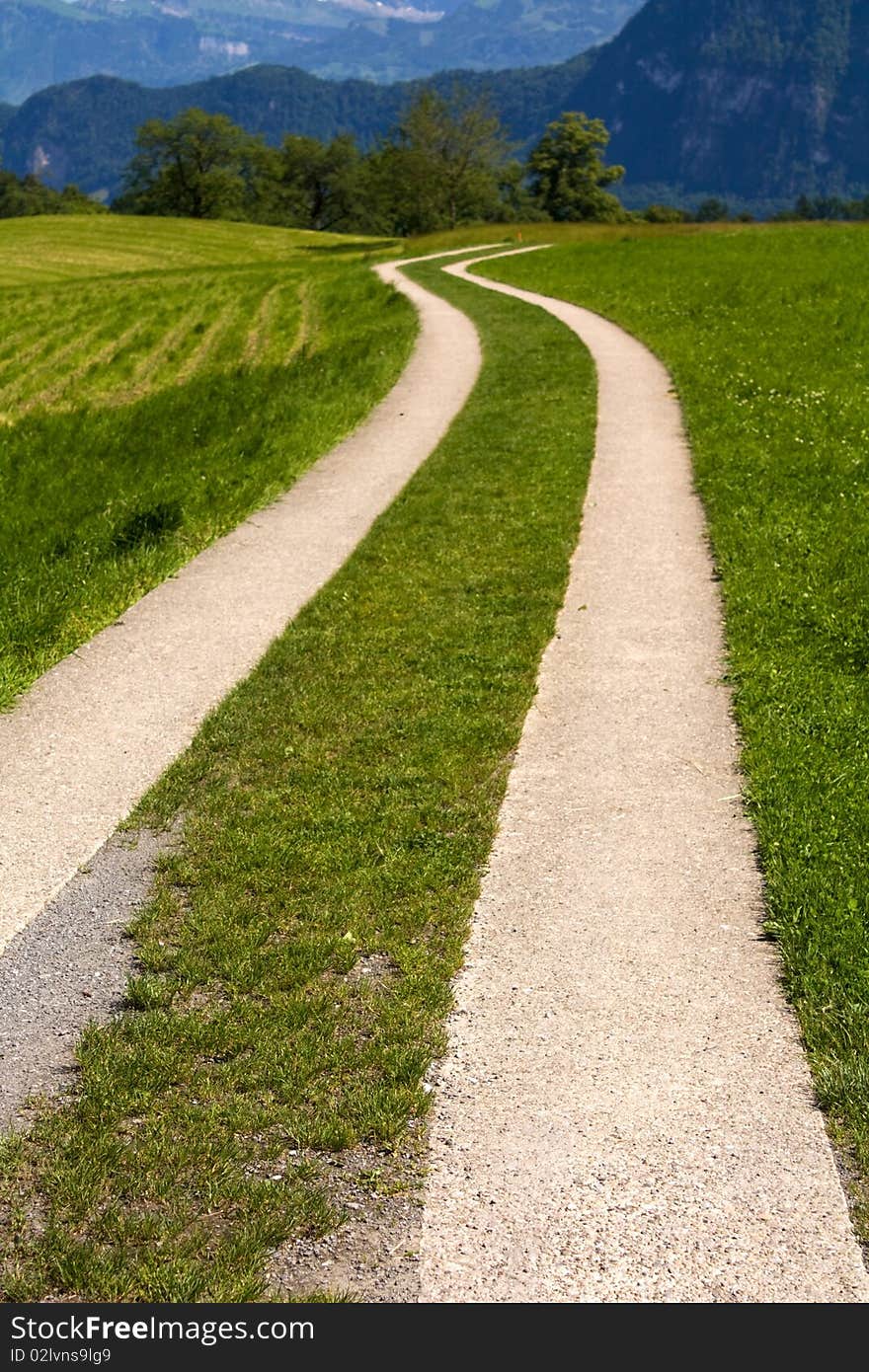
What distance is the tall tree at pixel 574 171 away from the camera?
331 feet

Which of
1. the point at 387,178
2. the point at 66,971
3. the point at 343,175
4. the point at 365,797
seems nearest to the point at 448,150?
the point at 387,178

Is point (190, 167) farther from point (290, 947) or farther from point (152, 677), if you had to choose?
point (290, 947)

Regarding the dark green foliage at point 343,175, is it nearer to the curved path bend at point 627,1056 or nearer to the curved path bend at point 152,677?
the curved path bend at point 152,677

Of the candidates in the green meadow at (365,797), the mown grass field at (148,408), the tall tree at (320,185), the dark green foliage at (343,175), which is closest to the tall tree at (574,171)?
the dark green foliage at (343,175)

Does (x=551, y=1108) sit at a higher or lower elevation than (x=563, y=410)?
lower

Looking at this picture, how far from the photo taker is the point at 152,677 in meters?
8.82

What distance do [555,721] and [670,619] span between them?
2333 millimetres

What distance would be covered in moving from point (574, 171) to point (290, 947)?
10788 centimetres

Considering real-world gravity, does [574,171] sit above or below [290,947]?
above

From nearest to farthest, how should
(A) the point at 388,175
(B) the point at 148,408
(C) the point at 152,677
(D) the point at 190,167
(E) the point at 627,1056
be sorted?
(E) the point at 627,1056
(C) the point at 152,677
(B) the point at 148,408
(A) the point at 388,175
(D) the point at 190,167

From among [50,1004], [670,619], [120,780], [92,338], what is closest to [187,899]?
[50,1004]

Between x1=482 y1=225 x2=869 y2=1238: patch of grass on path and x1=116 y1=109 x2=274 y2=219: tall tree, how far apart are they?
9016 cm

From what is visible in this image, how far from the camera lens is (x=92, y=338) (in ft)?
109

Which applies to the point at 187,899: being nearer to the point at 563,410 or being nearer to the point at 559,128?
the point at 563,410
